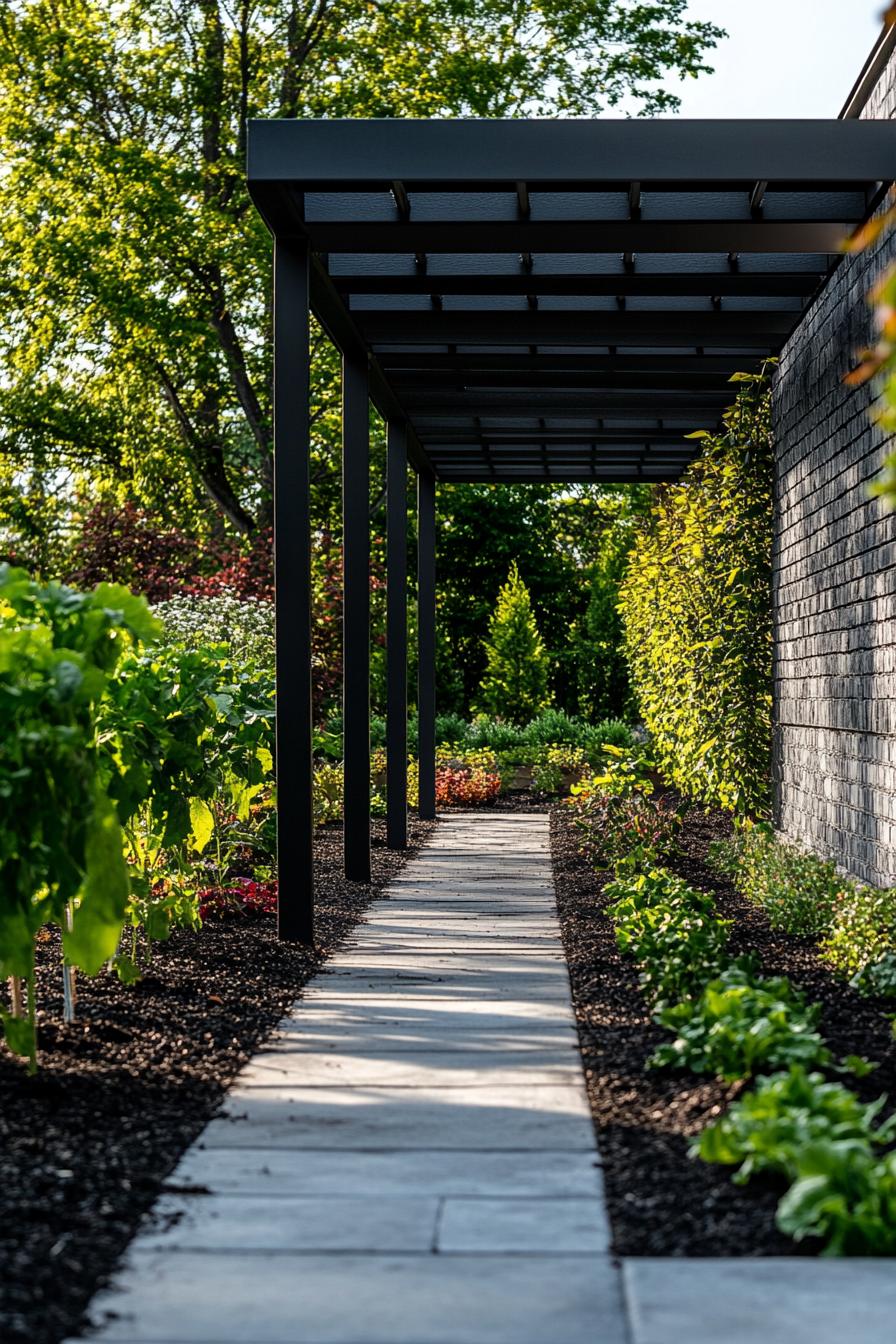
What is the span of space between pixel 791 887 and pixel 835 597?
155 cm

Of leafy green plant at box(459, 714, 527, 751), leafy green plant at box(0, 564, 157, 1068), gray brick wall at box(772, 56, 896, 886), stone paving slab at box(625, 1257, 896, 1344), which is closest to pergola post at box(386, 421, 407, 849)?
gray brick wall at box(772, 56, 896, 886)

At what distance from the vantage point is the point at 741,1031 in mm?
3453

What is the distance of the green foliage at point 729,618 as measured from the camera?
925 centimetres

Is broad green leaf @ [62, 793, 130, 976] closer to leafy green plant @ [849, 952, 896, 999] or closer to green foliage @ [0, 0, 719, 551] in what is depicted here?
leafy green plant @ [849, 952, 896, 999]

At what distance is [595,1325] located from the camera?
222cm

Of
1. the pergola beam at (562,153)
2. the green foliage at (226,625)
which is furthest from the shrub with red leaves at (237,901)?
the green foliage at (226,625)

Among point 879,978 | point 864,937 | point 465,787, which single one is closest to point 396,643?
point 465,787

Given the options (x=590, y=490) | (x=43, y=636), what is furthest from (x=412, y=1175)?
(x=590, y=490)

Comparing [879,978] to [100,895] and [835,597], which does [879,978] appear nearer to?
[100,895]

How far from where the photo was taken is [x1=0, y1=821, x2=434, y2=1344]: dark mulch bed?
2.50 metres

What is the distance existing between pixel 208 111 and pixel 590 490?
10.4 metres

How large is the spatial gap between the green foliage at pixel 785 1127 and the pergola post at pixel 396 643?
681 cm

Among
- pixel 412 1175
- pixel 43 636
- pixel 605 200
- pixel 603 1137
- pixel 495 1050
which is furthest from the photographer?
pixel 605 200

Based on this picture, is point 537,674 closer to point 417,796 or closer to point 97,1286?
point 417,796
